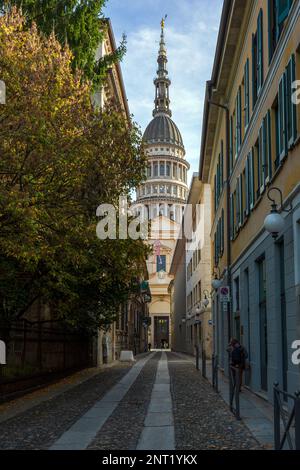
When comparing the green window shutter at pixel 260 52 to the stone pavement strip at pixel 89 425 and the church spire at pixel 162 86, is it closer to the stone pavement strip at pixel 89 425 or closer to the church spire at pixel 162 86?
the stone pavement strip at pixel 89 425

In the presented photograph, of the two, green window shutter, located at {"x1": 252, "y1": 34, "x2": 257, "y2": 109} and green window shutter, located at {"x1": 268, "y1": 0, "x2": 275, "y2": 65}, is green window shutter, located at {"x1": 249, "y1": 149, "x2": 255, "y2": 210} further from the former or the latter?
green window shutter, located at {"x1": 268, "y1": 0, "x2": 275, "y2": 65}

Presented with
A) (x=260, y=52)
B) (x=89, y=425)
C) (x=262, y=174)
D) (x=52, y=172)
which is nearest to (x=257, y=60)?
(x=260, y=52)

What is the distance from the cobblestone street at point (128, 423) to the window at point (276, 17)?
778 cm

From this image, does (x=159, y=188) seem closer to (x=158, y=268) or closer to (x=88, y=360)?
(x=158, y=268)

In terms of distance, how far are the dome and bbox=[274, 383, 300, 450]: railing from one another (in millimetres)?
132919

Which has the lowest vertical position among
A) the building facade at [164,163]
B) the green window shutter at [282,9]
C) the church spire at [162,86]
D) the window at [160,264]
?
the green window shutter at [282,9]

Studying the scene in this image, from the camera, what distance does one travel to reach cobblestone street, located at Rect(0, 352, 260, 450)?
9.45 metres

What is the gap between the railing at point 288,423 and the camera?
6215mm

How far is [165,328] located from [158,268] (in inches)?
413

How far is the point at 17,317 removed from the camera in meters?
17.2

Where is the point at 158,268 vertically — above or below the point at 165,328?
above

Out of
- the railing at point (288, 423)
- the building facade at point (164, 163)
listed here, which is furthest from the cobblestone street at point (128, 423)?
the building facade at point (164, 163)
